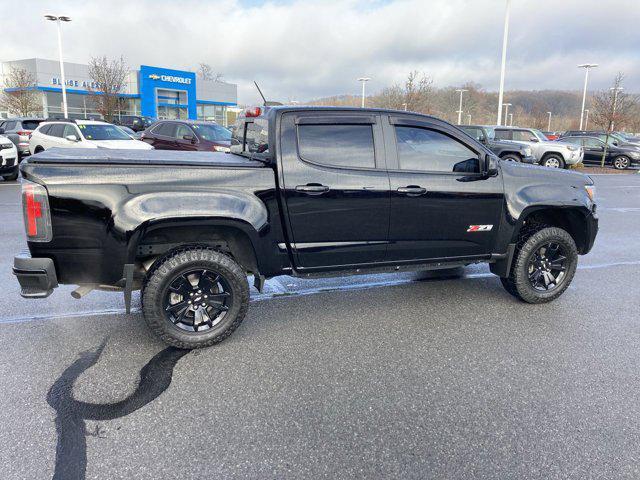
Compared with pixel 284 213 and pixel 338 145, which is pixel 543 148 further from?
pixel 284 213

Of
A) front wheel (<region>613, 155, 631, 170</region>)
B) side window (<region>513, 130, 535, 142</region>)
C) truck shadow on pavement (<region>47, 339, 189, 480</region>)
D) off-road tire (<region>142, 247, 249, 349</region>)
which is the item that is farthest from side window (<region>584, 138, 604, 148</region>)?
truck shadow on pavement (<region>47, 339, 189, 480</region>)

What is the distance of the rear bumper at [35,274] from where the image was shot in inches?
135

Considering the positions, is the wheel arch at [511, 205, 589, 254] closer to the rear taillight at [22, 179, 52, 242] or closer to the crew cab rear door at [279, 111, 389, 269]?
the crew cab rear door at [279, 111, 389, 269]

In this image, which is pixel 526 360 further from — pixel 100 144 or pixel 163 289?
pixel 100 144

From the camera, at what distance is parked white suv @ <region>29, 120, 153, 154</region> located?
1445 cm

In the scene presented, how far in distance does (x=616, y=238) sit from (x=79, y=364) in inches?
322

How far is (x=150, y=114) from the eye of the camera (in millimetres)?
50344

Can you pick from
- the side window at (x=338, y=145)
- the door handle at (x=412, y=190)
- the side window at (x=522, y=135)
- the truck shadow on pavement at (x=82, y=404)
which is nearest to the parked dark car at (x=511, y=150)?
the side window at (x=522, y=135)

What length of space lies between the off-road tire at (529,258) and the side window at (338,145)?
5.96ft

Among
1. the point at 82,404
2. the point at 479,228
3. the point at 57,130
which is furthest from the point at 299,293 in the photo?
the point at 57,130

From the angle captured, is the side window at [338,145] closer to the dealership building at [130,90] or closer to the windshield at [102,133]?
the windshield at [102,133]

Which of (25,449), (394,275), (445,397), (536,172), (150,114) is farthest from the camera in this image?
(150,114)

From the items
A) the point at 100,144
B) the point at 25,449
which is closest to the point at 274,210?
the point at 25,449

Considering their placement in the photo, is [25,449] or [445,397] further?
[445,397]
